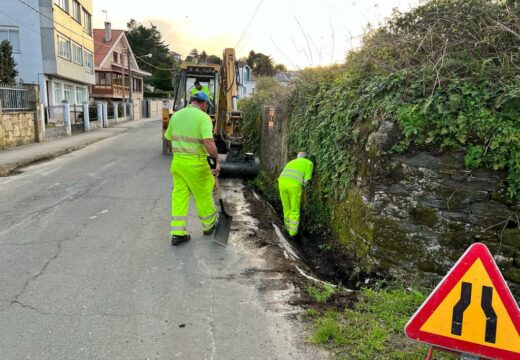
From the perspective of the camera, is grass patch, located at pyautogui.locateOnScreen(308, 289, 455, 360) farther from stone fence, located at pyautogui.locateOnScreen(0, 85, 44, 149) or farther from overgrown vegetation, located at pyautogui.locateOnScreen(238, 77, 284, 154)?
stone fence, located at pyautogui.locateOnScreen(0, 85, 44, 149)

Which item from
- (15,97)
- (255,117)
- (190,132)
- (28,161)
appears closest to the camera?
(190,132)

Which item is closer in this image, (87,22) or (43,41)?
(43,41)

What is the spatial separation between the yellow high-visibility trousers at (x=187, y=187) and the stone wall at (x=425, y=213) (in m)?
2.01

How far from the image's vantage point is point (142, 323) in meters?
3.35

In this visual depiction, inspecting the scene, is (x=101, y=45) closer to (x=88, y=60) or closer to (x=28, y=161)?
(x=88, y=60)

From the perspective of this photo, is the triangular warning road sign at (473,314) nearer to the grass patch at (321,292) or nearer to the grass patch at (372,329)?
the grass patch at (372,329)

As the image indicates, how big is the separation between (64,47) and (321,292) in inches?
1114

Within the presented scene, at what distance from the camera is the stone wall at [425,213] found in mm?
4004

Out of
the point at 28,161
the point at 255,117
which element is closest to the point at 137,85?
the point at 255,117

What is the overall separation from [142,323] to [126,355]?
421 millimetres

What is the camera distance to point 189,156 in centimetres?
519

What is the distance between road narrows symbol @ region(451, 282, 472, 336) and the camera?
Result: 2416mm

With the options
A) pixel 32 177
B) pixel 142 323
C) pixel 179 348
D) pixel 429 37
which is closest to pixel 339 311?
pixel 179 348

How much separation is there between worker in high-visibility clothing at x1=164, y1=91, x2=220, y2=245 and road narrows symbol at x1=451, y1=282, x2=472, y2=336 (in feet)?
11.1
